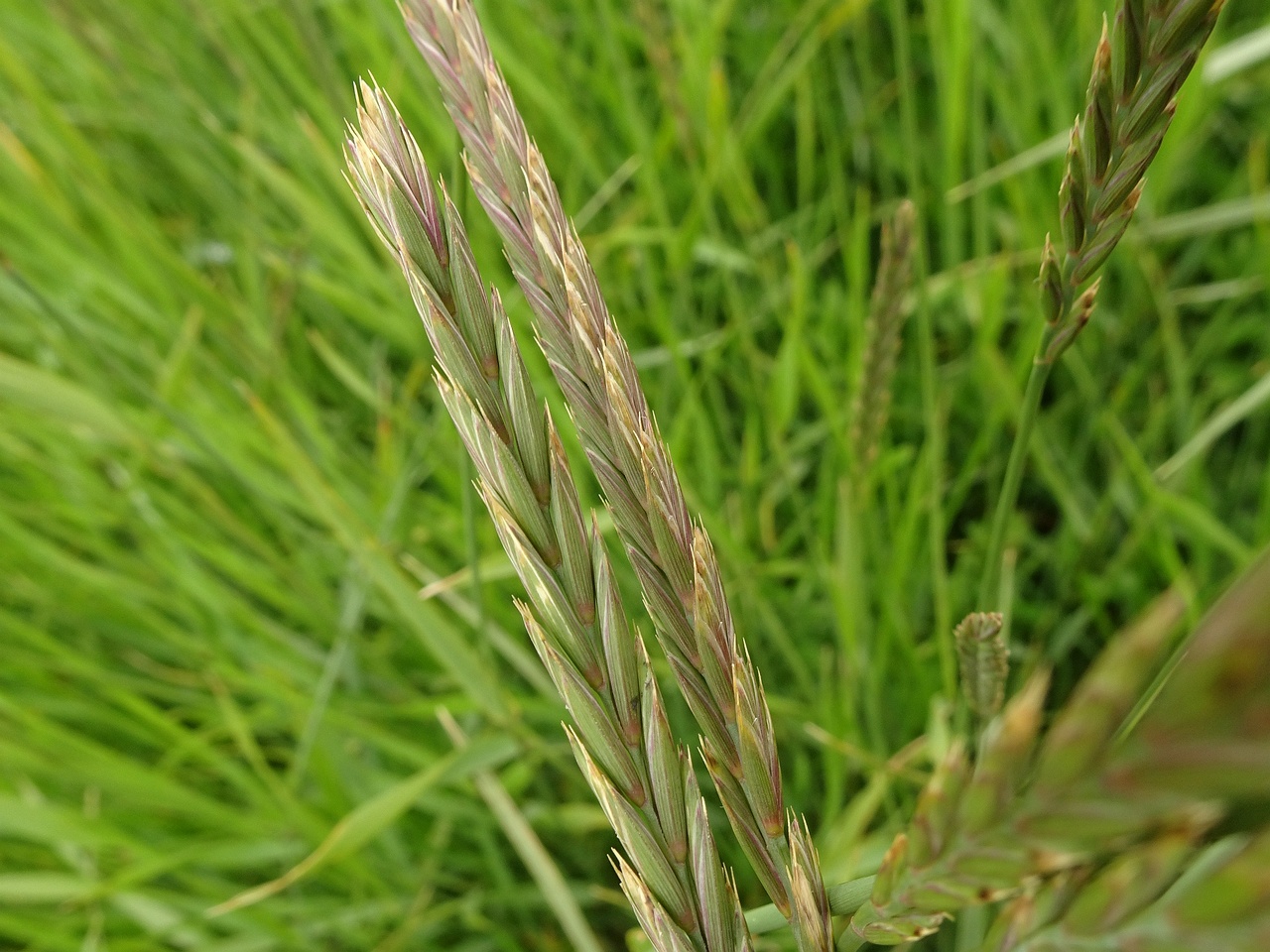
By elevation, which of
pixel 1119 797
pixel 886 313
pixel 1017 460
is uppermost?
pixel 886 313

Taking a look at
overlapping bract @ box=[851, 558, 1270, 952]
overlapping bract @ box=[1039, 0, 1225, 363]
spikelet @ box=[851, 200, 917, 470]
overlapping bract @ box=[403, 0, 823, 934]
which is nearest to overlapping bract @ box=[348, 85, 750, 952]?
overlapping bract @ box=[403, 0, 823, 934]

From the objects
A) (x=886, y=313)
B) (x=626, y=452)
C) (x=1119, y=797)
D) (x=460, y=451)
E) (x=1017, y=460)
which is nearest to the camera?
(x=1119, y=797)

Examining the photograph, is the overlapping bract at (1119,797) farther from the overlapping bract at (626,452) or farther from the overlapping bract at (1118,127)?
the overlapping bract at (1118,127)

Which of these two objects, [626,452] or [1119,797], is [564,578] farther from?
[1119,797]

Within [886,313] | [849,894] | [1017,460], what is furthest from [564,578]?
[886,313]

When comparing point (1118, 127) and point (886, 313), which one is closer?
point (1118, 127)

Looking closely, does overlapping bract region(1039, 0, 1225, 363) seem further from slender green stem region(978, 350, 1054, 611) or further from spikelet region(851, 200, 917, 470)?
spikelet region(851, 200, 917, 470)

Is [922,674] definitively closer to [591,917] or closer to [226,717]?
[591,917]

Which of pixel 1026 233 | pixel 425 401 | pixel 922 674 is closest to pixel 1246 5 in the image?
pixel 1026 233

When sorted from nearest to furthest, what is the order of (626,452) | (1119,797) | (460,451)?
(1119,797), (626,452), (460,451)
